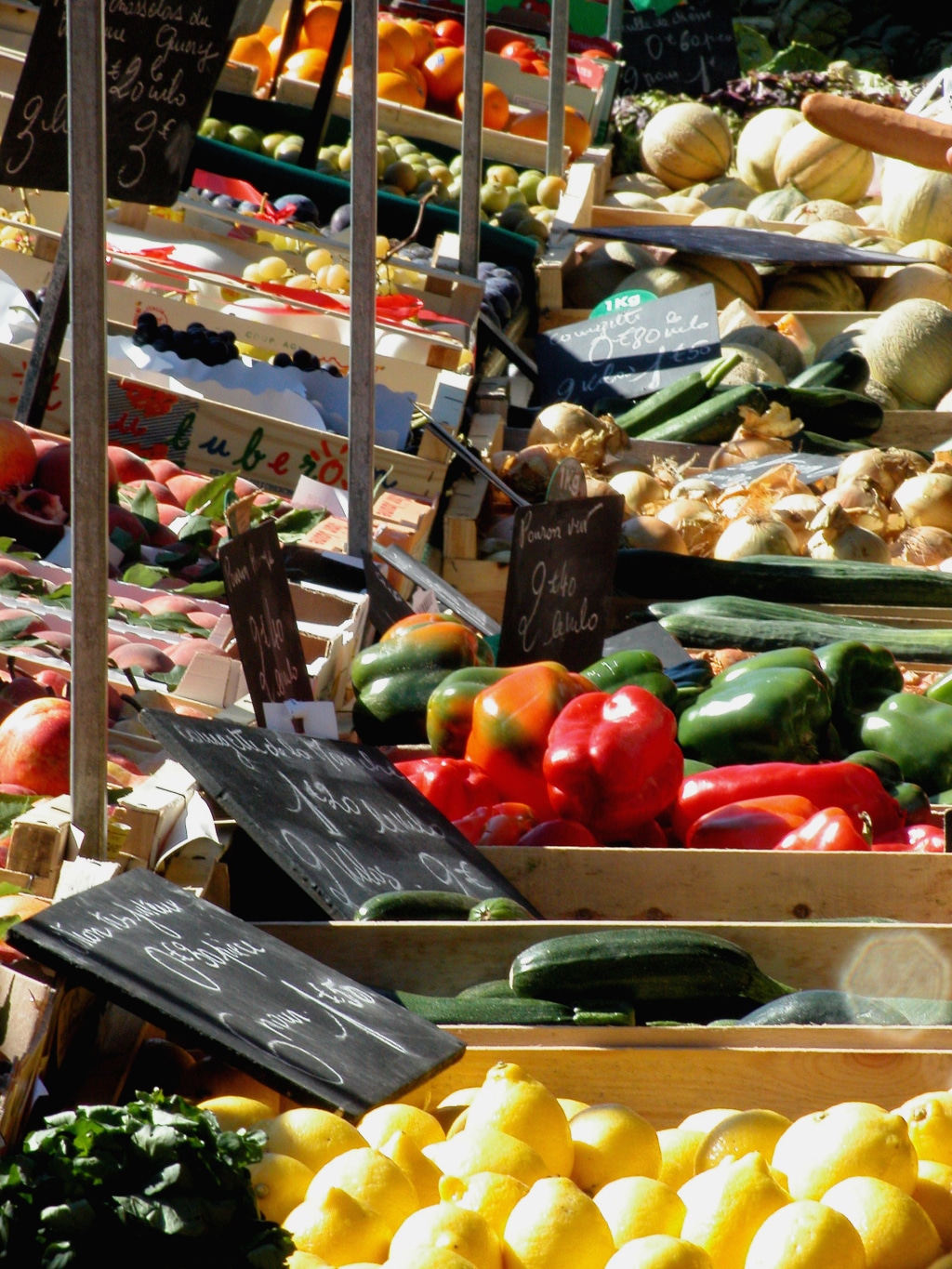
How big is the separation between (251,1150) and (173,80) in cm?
297

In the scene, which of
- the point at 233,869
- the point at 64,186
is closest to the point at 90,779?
the point at 233,869

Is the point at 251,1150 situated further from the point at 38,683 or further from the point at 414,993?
the point at 38,683

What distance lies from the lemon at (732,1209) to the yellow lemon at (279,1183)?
0.35 metres

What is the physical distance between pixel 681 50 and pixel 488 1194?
9.74 m

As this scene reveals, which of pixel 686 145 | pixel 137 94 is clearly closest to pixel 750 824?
pixel 137 94

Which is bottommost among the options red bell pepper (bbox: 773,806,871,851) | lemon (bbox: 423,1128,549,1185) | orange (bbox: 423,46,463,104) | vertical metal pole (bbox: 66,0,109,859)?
red bell pepper (bbox: 773,806,871,851)

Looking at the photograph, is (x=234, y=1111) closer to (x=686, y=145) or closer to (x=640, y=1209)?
(x=640, y=1209)

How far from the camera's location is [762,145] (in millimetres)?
8594

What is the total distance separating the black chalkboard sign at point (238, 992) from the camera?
1.42m

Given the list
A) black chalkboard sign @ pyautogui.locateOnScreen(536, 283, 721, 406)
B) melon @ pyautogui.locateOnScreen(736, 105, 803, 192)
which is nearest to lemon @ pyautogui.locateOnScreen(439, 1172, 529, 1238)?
black chalkboard sign @ pyautogui.locateOnScreen(536, 283, 721, 406)

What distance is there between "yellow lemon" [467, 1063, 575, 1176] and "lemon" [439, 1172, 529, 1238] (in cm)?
8

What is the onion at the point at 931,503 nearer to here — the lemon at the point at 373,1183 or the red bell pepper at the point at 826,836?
the red bell pepper at the point at 826,836

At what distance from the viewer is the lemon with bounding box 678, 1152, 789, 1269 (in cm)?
131

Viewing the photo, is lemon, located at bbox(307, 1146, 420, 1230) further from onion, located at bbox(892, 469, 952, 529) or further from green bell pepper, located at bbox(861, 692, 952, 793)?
onion, located at bbox(892, 469, 952, 529)
